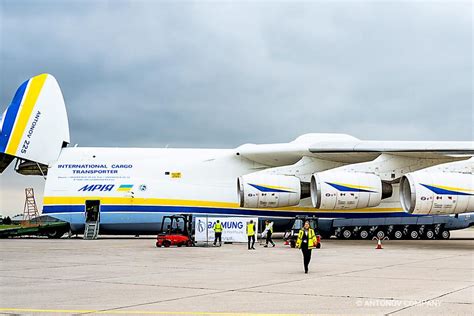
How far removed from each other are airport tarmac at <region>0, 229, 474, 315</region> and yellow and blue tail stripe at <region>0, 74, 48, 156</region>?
31.4 feet

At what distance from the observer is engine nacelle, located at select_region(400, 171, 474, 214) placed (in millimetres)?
19125

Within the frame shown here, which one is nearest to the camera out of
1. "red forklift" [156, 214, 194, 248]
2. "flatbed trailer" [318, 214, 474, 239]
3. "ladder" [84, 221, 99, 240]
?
"red forklift" [156, 214, 194, 248]

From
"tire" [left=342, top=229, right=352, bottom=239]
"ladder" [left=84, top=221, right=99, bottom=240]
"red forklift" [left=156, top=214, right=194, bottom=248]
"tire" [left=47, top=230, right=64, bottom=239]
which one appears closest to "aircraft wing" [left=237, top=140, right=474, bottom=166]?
"tire" [left=342, top=229, right=352, bottom=239]

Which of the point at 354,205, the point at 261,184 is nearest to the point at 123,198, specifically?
the point at 261,184

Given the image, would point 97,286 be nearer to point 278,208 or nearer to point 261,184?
point 261,184

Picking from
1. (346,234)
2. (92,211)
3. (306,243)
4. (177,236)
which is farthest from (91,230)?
(306,243)

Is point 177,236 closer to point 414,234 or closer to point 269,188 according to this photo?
point 269,188

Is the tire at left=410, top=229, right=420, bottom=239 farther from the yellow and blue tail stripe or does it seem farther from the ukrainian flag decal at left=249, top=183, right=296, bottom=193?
the yellow and blue tail stripe

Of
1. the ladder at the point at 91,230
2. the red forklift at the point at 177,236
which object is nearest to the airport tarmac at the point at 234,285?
the red forklift at the point at 177,236

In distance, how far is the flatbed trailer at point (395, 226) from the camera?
2469 cm

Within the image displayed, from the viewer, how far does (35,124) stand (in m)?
24.1

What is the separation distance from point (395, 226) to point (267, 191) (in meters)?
6.32

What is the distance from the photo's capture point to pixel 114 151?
25.1 meters

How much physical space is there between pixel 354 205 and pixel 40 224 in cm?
1263
